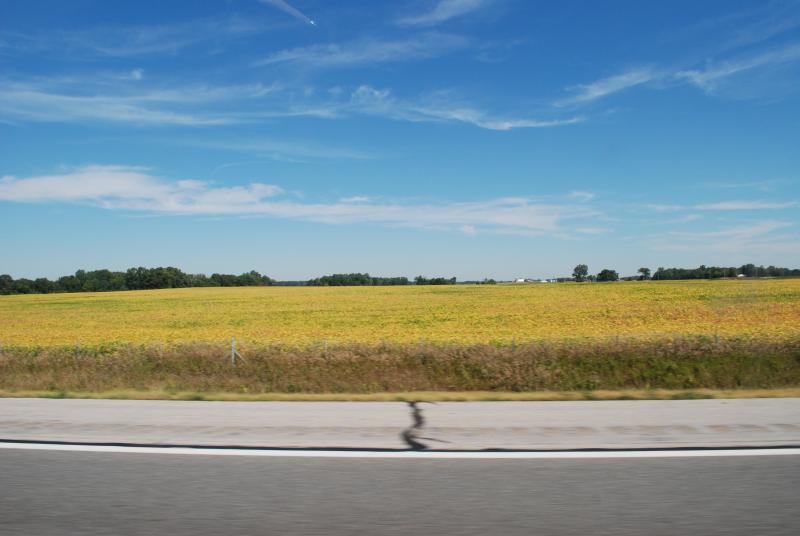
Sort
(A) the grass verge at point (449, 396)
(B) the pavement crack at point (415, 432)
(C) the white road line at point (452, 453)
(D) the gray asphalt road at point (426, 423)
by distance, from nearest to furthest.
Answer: (C) the white road line at point (452, 453) → (B) the pavement crack at point (415, 432) → (D) the gray asphalt road at point (426, 423) → (A) the grass verge at point (449, 396)

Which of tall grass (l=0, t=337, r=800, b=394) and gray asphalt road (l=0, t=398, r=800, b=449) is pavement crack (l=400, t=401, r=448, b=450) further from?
tall grass (l=0, t=337, r=800, b=394)

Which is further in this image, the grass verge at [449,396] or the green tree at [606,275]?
the green tree at [606,275]

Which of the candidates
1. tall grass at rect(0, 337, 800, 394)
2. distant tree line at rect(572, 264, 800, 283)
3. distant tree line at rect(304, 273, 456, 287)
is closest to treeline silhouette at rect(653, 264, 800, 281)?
distant tree line at rect(572, 264, 800, 283)

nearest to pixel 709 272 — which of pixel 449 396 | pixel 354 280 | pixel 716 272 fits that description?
pixel 716 272

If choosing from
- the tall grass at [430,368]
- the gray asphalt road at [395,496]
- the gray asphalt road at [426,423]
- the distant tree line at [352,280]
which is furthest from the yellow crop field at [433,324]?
the distant tree line at [352,280]

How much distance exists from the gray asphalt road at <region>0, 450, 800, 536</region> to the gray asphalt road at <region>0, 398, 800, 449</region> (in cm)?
68

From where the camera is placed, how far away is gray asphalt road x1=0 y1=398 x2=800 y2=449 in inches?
219

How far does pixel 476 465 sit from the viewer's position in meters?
4.80

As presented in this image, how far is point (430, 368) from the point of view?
39.2ft

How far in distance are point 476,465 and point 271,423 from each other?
2.79m

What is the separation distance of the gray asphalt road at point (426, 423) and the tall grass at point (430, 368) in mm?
3271

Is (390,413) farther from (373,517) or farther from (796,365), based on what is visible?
(796,365)

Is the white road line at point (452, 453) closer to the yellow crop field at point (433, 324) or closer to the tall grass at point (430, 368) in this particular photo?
the tall grass at point (430, 368)

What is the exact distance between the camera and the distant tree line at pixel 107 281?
335 ft
